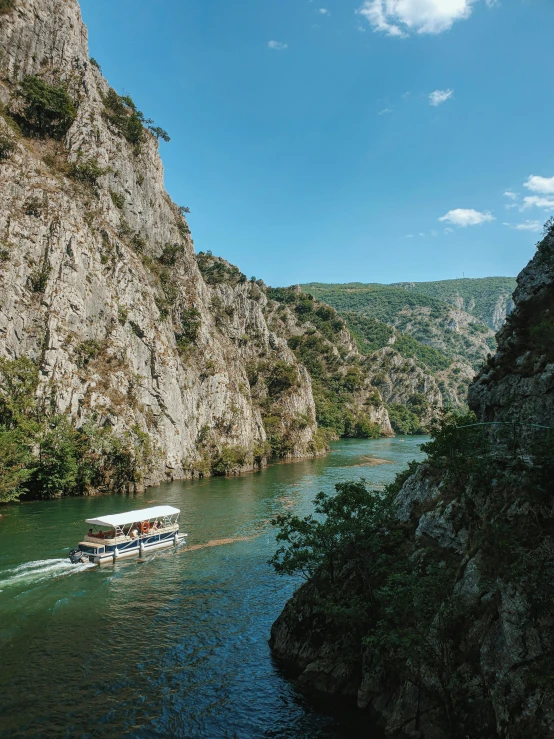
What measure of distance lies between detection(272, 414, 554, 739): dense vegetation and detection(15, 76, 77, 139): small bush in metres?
74.4

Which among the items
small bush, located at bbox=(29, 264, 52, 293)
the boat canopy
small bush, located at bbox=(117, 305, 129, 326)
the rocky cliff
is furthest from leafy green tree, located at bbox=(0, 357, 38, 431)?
the boat canopy

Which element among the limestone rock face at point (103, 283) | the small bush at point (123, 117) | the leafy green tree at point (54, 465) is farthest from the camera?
the small bush at point (123, 117)

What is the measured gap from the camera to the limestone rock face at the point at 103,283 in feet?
187

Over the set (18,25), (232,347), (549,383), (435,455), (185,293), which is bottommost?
(435,455)

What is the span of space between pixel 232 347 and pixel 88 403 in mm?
42974

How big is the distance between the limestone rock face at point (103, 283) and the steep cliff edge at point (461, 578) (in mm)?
43395

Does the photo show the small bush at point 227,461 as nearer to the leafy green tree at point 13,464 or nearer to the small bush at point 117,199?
the leafy green tree at point 13,464

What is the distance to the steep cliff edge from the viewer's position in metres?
12.8

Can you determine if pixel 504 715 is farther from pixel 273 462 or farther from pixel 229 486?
pixel 273 462

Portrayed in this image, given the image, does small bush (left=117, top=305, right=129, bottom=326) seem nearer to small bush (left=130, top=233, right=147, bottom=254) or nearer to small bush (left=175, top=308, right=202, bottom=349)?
small bush (left=175, top=308, right=202, bottom=349)

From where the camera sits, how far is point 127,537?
3391 centimetres

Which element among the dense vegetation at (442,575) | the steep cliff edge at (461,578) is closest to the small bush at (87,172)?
the steep cliff edge at (461,578)

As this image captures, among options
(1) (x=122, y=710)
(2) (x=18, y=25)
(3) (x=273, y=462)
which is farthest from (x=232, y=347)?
(1) (x=122, y=710)

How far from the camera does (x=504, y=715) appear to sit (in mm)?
12000
